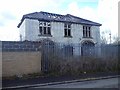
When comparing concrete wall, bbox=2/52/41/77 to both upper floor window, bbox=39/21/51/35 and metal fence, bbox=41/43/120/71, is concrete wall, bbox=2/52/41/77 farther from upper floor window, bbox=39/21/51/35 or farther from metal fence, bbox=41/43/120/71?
upper floor window, bbox=39/21/51/35

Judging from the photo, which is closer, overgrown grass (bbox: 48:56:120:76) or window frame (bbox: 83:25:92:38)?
overgrown grass (bbox: 48:56:120:76)

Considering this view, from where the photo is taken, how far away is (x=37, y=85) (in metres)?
13.5

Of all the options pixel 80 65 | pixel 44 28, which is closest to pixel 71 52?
pixel 80 65

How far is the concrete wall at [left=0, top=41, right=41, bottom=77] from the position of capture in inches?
665

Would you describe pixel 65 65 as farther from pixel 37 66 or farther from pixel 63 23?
pixel 63 23

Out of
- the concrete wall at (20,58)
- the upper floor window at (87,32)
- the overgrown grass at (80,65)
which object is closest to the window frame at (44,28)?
the upper floor window at (87,32)

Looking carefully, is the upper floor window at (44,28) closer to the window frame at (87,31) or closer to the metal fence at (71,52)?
the window frame at (87,31)

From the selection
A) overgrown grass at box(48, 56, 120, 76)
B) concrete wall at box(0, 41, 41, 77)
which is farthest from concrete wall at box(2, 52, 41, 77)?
Result: overgrown grass at box(48, 56, 120, 76)

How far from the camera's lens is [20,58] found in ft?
57.4

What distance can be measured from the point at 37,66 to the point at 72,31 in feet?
69.7

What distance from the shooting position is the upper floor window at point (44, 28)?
36125mm

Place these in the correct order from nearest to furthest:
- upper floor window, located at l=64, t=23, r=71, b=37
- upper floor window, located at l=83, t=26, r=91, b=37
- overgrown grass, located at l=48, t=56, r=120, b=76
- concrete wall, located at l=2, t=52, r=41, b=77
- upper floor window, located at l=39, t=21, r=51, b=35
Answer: concrete wall, located at l=2, t=52, r=41, b=77, overgrown grass, located at l=48, t=56, r=120, b=76, upper floor window, located at l=39, t=21, r=51, b=35, upper floor window, located at l=64, t=23, r=71, b=37, upper floor window, located at l=83, t=26, r=91, b=37

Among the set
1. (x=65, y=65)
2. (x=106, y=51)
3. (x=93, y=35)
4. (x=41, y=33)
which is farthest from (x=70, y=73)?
(x=93, y=35)

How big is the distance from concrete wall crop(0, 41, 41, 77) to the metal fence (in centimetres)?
58
